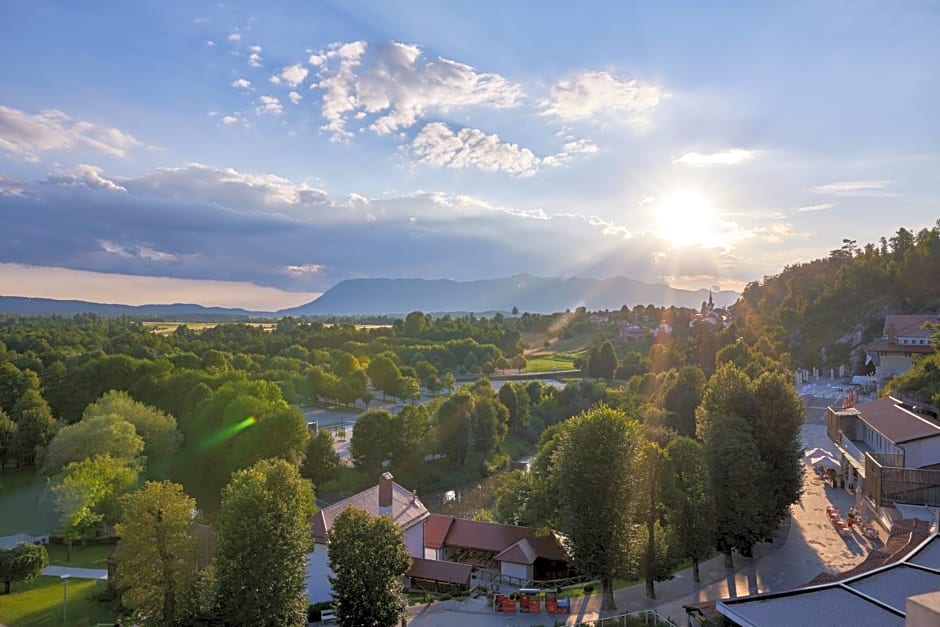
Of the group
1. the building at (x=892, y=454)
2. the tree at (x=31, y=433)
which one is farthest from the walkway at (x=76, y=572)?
the building at (x=892, y=454)

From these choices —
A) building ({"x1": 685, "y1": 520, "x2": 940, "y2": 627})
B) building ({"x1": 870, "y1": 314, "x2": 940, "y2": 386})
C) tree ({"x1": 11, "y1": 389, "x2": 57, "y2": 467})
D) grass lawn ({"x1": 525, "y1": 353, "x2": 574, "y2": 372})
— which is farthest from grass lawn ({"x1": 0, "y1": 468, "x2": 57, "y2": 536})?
grass lawn ({"x1": 525, "y1": 353, "x2": 574, "y2": 372})

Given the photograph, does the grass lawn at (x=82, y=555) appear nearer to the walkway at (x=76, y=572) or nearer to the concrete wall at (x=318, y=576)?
the walkway at (x=76, y=572)

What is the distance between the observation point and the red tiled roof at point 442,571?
23.3 metres

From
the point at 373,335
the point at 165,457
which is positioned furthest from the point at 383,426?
the point at 373,335

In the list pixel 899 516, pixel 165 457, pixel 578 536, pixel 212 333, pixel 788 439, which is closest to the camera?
pixel 578 536

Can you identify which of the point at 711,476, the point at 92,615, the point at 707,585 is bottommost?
the point at 92,615

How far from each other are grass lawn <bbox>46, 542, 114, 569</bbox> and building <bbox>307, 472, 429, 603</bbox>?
1174 centimetres

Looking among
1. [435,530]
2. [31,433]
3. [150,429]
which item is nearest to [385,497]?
[435,530]

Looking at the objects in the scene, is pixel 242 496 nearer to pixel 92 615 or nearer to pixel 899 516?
pixel 92 615

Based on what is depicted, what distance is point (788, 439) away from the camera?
24812 millimetres

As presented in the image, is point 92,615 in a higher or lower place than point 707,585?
lower

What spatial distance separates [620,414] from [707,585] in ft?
22.1

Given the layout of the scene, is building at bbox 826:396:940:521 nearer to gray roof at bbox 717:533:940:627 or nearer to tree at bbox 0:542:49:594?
gray roof at bbox 717:533:940:627

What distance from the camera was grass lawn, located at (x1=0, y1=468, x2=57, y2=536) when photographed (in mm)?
32344
